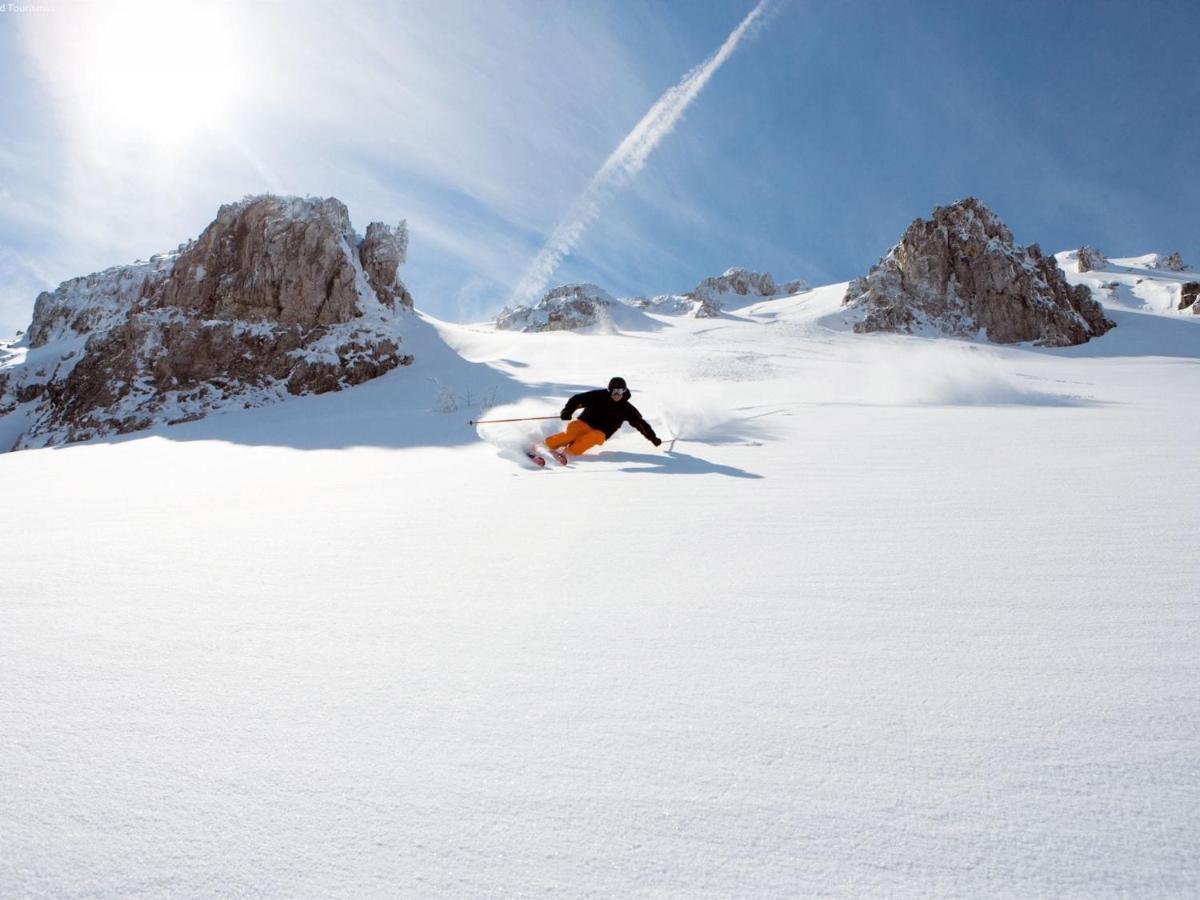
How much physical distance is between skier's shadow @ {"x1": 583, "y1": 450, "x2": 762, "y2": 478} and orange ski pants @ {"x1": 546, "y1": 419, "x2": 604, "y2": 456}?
0.54 feet

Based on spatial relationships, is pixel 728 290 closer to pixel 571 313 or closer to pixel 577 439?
pixel 571 313

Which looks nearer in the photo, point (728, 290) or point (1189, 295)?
point (1189, 295)

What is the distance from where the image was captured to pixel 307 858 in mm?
896

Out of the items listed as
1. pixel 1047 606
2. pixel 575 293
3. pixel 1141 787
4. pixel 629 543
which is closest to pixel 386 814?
pixel 1141 787

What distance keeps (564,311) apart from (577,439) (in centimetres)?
6075

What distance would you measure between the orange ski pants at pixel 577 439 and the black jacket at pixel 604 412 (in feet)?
0.30

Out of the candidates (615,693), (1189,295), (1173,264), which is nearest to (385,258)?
(615,693)

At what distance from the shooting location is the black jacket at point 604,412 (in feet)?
18.3

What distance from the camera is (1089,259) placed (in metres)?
56.5

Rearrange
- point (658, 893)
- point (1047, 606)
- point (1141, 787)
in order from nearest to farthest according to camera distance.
Answer: point (658, 893) < point (1141, 787) < point (1047, 606)

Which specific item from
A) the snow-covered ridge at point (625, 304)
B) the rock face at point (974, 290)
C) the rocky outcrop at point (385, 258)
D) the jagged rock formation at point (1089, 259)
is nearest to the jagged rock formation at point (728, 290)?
the snow-covered ridge at point (625, 304)

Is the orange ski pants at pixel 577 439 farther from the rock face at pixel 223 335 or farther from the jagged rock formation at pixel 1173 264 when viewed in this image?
the jagged rock formation at pixel 1173 264

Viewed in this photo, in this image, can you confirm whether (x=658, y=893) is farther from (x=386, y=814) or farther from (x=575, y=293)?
(x=575, y=293)

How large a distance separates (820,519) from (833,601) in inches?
39.7
